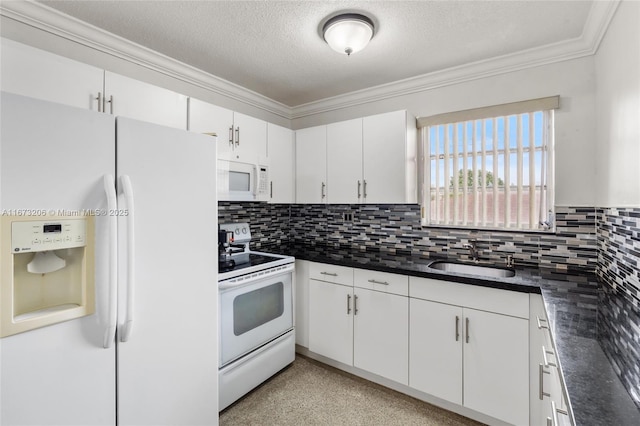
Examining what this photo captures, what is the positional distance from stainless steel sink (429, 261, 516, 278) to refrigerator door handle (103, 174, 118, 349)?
78.2 inches

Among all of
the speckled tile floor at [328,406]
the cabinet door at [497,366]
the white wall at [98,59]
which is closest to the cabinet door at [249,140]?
the white wall at [98,59]

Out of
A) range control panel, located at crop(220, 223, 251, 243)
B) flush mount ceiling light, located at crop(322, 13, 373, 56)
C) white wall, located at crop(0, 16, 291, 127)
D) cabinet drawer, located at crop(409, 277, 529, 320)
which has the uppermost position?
flush mount ceiling light, located at crop(322, 13, 373, 56)

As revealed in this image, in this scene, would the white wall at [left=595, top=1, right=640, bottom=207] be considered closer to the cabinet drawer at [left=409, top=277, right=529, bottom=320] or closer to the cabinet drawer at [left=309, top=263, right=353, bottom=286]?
the cabinet drawer at [left=409, top=277, right=529, bottom=320]

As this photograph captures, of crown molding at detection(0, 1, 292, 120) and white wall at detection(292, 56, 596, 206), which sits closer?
crown molding at detection(0, 1, 292, 120)

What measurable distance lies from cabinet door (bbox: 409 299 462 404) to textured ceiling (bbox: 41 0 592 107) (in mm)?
1718

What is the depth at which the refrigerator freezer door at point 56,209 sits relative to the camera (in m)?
1.04

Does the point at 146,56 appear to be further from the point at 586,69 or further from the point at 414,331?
the point at 586,69

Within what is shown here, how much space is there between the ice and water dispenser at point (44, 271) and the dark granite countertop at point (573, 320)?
5.20 feet

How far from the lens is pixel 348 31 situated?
69.8 inches

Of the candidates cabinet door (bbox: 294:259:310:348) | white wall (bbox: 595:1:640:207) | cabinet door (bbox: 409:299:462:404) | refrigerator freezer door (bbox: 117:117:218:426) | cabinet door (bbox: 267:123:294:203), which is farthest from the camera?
cabinet door (bbox: 267:123:294:203)

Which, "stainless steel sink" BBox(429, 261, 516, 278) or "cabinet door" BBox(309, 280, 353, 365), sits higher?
"stainless steel sink" BBox(429, 261, 516, 278)

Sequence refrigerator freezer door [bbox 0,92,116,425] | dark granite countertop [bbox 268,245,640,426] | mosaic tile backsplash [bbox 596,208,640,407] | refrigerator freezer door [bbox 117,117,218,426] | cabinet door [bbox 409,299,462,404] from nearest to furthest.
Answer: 1. dark granite countertop [bbox 268,245,640,426]
2. mosaic tile backsplash [bbox 596,208,640,407]
3. refrigerator freezer door [bbox 0,92,116,425]
4. refrigerator freezer door [bbox 117,117,218,426]
5. cabinet door [bbox 409,299,462,404]


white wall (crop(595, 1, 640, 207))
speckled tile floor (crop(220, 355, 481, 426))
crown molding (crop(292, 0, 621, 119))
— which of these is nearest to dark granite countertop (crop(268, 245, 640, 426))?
white wall (crop(595, 1, 640, 207))

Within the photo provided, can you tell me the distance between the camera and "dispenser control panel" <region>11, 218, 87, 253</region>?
1.04m
